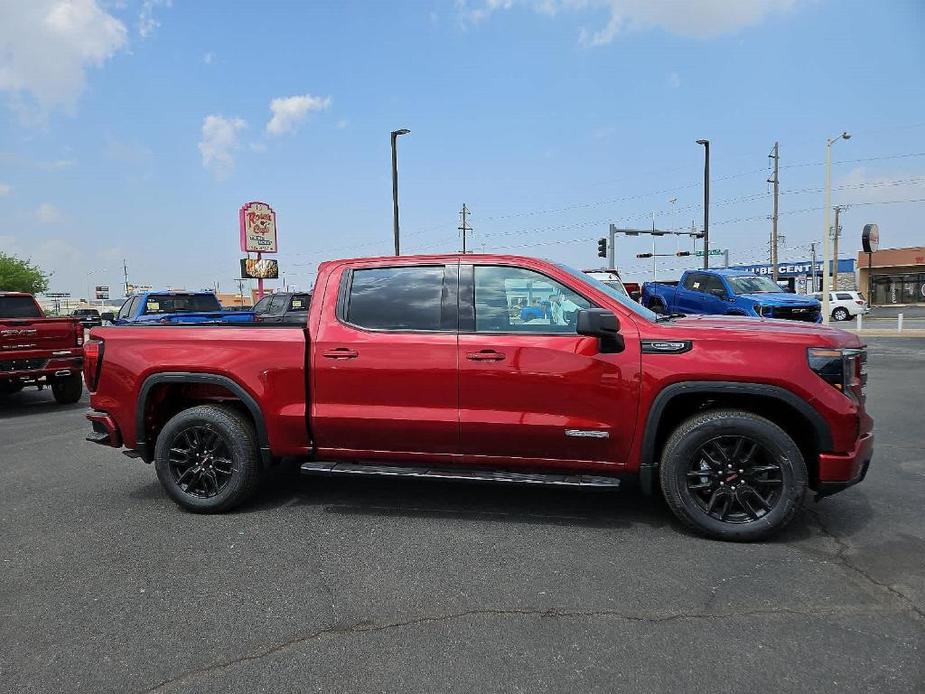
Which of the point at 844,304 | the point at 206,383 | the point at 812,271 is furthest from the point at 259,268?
the point at 812,271

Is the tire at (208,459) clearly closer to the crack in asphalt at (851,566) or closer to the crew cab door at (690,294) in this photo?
the crack in asphalt at (851,566)

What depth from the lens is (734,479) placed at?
12.8 feet

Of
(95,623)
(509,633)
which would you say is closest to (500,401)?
(509,633)

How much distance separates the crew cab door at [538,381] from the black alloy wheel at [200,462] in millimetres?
1832

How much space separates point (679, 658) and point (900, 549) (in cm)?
202

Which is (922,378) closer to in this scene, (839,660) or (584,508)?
(584,508)

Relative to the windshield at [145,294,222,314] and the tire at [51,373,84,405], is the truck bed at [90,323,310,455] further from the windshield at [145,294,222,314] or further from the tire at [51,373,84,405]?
the windshield at [145,294,222,314]

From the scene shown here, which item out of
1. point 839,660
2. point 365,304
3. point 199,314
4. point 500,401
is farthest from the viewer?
point 199,314

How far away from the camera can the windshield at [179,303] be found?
40.4 ft

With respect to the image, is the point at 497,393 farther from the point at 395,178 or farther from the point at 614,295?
the point at 395,178

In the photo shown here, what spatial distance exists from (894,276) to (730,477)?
208 feet

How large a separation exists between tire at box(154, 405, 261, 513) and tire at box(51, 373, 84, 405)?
6.64 metres

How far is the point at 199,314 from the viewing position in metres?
10.9

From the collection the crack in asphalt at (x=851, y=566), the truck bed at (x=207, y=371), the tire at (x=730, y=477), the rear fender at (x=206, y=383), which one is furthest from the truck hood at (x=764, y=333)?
the rear fender at (x=206, y=383)
